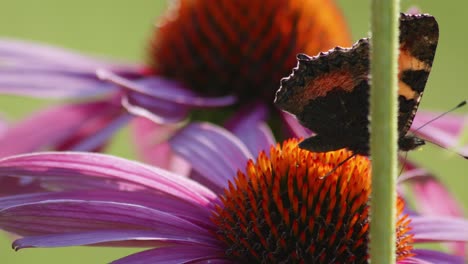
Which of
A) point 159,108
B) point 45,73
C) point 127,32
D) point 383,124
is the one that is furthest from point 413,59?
point 127,32

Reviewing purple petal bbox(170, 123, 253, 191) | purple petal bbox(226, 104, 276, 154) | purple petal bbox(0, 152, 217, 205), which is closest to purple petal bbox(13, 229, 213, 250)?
purple petal bbox(0, 152, 217, 205)

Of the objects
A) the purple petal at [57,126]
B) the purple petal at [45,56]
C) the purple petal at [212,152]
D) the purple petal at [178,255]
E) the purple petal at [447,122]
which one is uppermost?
the purple petal at [45,56]

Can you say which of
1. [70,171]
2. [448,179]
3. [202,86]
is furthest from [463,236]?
[448,179]

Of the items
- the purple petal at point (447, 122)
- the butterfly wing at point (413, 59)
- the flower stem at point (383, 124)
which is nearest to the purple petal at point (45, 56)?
the purple petal at point (447, 122)

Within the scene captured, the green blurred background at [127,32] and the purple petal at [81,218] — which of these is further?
the green blurred background at [127,32]

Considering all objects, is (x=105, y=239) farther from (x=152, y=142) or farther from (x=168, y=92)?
(x=152, y=142)

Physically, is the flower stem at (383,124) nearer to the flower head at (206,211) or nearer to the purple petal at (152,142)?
the flower head at (206,211)
